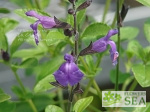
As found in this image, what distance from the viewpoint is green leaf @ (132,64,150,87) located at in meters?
0.76

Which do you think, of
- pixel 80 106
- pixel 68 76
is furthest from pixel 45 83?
pixel 68 76

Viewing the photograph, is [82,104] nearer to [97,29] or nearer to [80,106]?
[80,106]

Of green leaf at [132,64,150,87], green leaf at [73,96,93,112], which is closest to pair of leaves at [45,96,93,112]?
green leaf at [73,96,93,112]

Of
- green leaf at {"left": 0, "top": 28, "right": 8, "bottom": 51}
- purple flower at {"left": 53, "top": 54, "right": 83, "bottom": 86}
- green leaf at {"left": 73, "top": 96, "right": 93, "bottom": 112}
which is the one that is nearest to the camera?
purple flower at {"left": 53, "top": 54, "right": 83, "bottom": 86}

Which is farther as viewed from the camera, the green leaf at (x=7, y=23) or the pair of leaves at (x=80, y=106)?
the green leaf at (x=7, y=23)

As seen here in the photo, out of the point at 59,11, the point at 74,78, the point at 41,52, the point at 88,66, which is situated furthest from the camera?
the point at 59,11

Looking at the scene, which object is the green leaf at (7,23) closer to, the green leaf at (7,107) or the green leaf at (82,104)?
Answer: the green leaf at (7,107)

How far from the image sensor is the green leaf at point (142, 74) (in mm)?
761

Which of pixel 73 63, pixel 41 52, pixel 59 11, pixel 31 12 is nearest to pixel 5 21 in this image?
pixel 41 52

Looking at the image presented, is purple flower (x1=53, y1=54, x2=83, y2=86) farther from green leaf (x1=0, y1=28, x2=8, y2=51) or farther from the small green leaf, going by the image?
green leaf (x1=0, y1=28, x2=8, y2=51)

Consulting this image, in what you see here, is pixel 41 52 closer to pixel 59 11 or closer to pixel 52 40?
pixel 52 40

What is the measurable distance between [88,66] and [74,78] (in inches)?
11.3

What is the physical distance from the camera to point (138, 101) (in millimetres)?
972

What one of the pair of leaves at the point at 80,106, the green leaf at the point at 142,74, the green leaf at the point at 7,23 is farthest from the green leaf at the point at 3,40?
the green leaf at the point at 142,74
